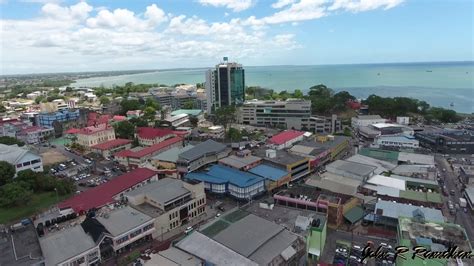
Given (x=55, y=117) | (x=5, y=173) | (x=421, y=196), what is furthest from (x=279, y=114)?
(x=5, y=173)

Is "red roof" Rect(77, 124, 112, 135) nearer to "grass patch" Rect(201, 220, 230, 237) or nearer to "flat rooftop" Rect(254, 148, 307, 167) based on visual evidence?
"flat rooftop" Rect(254, 148, 307, 167)

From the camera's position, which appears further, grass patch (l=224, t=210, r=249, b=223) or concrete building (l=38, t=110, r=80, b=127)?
concrete building (l=38, t=110, r=80, b=127)

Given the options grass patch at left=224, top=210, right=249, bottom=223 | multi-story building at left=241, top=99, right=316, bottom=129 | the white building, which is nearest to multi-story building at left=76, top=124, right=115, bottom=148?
multi-story building at left=241, top=99, right=316, bottom=129

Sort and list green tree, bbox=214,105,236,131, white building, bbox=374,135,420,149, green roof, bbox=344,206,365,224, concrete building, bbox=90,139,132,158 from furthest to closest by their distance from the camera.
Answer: green tree, bbox=214,105,236,131
concrete building, bbox=90,139,132,158
white building, bbox=374,135,420,149
green roof, bbox=344,206,365,224

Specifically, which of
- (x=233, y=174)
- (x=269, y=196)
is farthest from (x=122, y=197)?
(x=269, y=196)

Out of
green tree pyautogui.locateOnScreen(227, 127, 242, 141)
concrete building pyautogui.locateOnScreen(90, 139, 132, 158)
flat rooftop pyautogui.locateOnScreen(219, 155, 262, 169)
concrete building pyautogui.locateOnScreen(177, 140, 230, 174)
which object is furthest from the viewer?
green tree pyautogui.locateOnScreen(227, 127, 242, 141)


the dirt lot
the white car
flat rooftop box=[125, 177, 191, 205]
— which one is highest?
flat rooftop box=[125, 177, 191, 205]

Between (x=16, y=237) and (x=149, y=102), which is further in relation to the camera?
(x=149, y=102)

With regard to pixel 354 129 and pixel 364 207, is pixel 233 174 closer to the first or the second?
pixel 364 207
